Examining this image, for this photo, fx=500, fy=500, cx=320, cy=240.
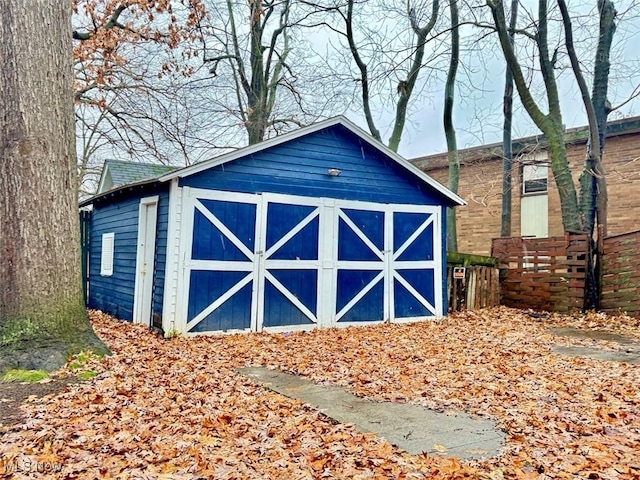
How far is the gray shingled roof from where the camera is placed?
14.6 metres

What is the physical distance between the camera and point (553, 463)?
280 cm

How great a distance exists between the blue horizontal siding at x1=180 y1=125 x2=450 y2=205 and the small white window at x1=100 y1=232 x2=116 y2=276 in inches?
132

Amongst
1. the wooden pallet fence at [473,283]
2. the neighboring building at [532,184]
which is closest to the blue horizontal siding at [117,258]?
the wooden pallet fence at [473,283]

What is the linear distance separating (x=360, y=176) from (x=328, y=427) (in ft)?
19.5

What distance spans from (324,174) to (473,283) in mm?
4218

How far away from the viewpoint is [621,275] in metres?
9.07

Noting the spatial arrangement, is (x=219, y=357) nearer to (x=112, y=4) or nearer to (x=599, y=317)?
(x=599, y=317)

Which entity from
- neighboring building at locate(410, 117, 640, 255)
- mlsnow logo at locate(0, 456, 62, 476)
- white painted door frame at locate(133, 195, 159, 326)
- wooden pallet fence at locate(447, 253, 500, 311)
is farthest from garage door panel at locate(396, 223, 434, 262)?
mlsnow logo at locate(0, 456, 62, 476)

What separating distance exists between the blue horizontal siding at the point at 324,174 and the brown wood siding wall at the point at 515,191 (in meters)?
3.45

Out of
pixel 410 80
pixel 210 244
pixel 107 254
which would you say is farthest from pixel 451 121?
pixel 107 254

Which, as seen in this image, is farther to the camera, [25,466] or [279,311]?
[279,311]

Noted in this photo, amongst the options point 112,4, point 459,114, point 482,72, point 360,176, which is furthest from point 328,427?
point 459,114

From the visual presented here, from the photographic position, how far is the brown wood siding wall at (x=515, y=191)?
12508 mm

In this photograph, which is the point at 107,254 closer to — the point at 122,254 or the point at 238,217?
the point at 122,254
